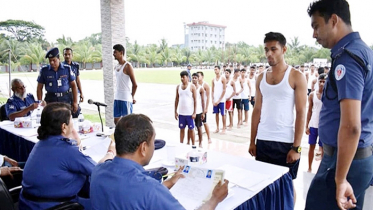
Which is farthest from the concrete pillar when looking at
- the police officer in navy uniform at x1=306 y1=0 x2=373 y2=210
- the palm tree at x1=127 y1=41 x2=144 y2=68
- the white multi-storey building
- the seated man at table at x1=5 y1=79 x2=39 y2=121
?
the palm tree at x1=127 y1=41 x2=144 y2=68

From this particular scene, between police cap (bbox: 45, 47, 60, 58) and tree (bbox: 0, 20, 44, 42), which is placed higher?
tree (bbox: 0, 20, 44, 42)

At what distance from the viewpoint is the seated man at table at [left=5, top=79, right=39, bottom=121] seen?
3659 mm

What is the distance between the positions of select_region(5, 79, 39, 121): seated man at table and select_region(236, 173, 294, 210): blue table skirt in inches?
124

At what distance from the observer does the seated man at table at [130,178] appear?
39.9 inches

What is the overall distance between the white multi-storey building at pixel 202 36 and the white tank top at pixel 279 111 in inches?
1014

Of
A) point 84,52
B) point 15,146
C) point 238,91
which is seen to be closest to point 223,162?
point 15,146

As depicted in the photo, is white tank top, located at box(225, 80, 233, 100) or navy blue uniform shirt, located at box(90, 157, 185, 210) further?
white tank top, located at box(225, 80, 233, 100)

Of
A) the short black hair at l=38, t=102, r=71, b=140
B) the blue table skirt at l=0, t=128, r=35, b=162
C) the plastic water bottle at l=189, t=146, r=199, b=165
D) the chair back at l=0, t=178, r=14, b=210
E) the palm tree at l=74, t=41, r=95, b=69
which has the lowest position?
the blue table skirt at l=0, t=128, r=35, b=162

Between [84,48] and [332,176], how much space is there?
115 ft

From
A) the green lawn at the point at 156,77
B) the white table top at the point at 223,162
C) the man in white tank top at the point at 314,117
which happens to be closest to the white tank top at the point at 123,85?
the white table top at the point at 223,162

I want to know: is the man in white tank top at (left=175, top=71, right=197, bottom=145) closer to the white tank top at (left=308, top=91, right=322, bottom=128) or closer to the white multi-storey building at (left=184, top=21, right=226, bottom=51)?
the white tank top at (left=308, top=91, right=322, bottom=128)

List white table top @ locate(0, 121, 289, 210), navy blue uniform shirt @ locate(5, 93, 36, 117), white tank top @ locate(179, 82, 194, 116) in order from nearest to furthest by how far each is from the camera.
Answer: white table top @ locate(0, 121, 289, 210), navy blue uniform shirt @ locate(5, 93, 36, 117), white tank top @ locate(179, 82, 194, 116)

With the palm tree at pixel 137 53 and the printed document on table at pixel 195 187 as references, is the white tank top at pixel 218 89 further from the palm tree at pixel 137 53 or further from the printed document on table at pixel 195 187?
the palm tree at pixel 137 53

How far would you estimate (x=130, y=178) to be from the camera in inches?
41.1
